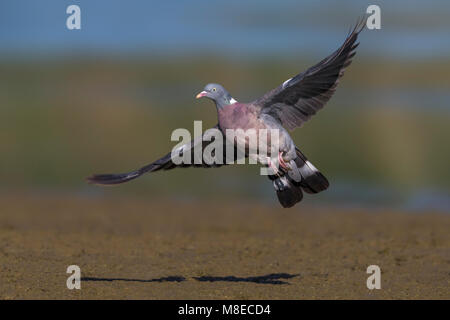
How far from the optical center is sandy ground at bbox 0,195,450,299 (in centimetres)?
802

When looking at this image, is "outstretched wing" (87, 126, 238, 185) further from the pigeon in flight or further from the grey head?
the grey head

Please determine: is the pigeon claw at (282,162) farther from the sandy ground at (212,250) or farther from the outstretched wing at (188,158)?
the sandy ground at (212,250)

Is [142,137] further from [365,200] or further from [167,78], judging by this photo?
[167,78]

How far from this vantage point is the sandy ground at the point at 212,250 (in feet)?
26.3

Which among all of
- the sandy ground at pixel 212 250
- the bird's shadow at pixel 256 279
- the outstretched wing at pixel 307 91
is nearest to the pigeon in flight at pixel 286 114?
the outstretched wing at pixel 307 91

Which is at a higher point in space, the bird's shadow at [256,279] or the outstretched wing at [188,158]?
→ the outstretched wing at [188,158]

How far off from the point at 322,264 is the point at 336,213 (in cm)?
348

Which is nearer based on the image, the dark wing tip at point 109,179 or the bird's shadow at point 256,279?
the dark wing tip at point 109,179

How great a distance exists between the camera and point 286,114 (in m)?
8.36

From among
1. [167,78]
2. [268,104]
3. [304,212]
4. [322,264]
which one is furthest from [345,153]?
[167,78]

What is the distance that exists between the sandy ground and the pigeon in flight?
983 mm

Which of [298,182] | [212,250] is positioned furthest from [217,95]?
[212,250]

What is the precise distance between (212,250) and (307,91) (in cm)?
269

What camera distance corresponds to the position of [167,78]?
36219 millimetres
